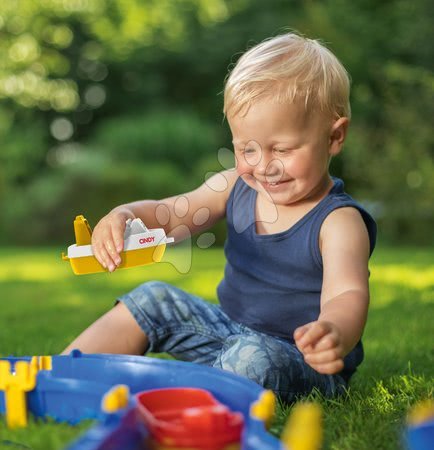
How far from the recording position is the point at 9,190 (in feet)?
32.0

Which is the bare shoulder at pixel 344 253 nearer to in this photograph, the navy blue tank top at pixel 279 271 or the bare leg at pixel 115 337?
the navy blue tank top at pixel 279 271

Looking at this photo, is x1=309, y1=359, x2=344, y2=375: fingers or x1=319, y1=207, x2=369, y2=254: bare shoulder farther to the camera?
x1=319, y1=207, x2=369, y2=254: bare shoulder

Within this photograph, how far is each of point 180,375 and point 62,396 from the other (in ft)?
0.59

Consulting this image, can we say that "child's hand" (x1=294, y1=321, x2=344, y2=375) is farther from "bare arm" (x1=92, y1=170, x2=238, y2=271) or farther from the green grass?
"bare arm" (x1=92, y1=170, x2=238, y2=271)

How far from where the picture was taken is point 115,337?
1.70 m

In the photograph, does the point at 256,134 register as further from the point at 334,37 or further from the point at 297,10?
the point at 297,10

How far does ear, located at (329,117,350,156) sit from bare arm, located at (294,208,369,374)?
0.40ft

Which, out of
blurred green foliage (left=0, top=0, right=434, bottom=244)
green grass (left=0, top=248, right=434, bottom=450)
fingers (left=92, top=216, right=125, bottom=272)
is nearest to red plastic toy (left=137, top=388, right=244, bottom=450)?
green grass (left=0, top=248, right=434, bottom=450)

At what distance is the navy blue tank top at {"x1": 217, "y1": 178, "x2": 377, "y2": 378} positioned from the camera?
5.29 feet

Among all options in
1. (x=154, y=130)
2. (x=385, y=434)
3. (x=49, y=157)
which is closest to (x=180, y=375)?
(x=385, y=434)

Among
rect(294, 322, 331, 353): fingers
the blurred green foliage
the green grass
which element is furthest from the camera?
the blurred green foliage

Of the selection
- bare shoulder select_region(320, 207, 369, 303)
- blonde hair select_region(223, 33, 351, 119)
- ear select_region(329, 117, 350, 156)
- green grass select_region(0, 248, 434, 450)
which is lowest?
green grass select_region(0, 248, 434, 450)

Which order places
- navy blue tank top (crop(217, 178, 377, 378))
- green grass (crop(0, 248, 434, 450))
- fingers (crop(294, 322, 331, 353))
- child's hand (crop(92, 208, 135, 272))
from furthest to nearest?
1. navy blue tank top (crop(217, 178, 377, 378))
2. child's hand (crop(92, 208, 135, 272))
3. green grass (crop(0, 248, 434, 450))
4. fingers (crop(294, 322, 331, 353))

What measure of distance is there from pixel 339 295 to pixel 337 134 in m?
0.37
